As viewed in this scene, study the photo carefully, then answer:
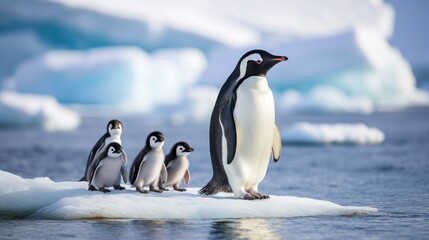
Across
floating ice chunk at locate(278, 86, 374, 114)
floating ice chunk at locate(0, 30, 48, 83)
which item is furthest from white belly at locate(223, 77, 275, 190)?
floating ice chunk at locate(0, 30, 48, 83)

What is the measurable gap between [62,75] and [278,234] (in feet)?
88.4

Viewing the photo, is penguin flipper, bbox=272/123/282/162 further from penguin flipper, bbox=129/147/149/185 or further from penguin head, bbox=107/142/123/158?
penguin head, bbox=107/142/123/158

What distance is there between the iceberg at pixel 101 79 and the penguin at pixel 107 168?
23.1m

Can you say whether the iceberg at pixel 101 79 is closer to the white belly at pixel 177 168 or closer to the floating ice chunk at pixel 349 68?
the floating ice chunk at pixel 349 68

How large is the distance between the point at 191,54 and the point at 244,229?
101 ft

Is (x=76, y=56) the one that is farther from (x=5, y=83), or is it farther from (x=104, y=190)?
(x=104, y=190)

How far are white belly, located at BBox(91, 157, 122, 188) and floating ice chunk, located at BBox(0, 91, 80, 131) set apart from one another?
17.6 meters

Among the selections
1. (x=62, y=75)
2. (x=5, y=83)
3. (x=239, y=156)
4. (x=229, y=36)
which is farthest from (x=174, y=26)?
(x=239, y=156)

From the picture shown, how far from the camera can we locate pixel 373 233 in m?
5.89

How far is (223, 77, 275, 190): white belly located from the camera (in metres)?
6.88

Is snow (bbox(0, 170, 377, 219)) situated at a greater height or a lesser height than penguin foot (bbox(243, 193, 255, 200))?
lesser

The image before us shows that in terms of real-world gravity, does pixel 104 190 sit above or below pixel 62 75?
below

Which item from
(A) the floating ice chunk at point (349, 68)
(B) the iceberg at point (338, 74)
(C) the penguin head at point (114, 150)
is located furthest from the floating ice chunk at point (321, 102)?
(C) the penguin head at point (114, 150)

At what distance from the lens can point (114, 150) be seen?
6777mm
